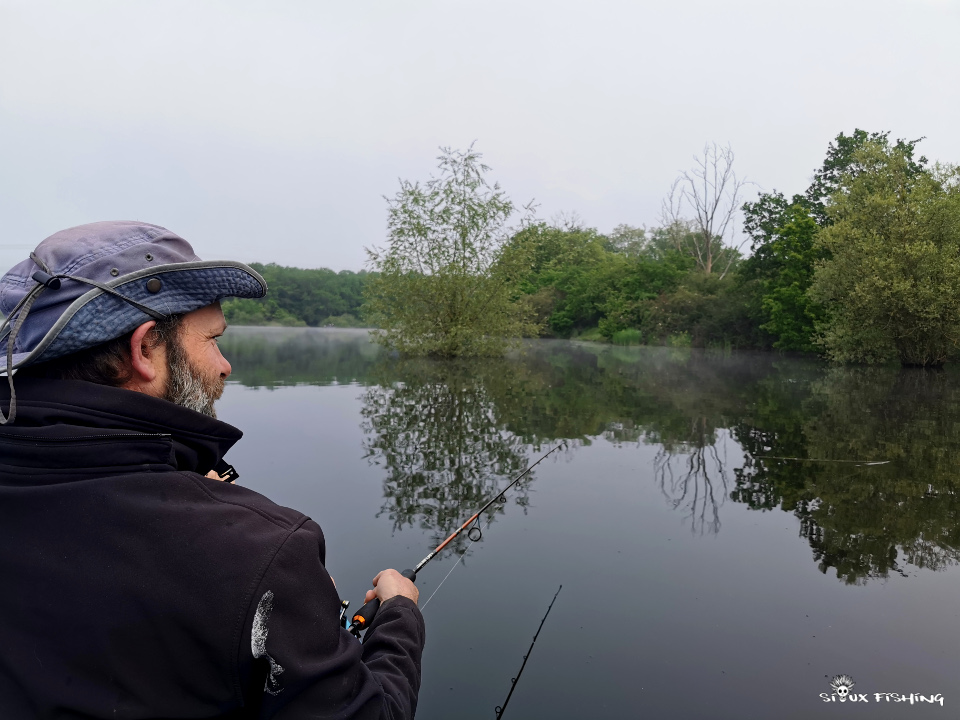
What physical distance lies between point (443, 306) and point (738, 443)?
1542cm

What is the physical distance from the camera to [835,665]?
2932 millimetres

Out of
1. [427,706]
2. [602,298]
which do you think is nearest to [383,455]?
[427,706]

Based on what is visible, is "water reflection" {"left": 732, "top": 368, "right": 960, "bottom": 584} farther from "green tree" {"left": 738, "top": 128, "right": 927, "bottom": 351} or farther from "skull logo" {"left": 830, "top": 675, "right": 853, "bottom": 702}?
"green tree" {"left": 738, "top": 128, "right": 927, "bottom": 351}

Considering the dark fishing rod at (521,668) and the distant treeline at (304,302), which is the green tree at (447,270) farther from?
the distant treeline at (304,302)

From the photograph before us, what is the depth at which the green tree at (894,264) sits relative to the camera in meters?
20.8

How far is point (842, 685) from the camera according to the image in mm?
2793

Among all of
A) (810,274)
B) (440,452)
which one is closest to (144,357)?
(440,452)

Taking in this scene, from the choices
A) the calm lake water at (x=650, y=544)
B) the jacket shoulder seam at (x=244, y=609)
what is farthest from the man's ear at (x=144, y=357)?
the calm lake water at (x=650, y=544)

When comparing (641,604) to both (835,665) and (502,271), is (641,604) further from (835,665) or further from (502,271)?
(502,271)

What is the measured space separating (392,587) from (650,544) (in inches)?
125

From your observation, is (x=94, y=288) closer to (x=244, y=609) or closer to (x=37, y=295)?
(x=37, y=295)

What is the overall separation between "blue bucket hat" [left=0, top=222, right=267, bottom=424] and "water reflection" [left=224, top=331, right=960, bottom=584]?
3.60 metres

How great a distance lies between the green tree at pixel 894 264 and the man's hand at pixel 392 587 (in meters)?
23.5

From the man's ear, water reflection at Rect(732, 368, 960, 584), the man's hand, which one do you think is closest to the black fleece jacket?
the man's ear
